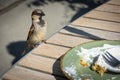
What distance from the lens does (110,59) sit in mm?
1419

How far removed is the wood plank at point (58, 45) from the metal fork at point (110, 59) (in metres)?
0.30

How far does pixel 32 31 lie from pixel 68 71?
126 centimetres

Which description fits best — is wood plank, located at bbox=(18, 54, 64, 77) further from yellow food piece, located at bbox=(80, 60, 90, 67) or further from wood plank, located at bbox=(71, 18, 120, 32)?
wood plank, located at bbox=(71, 18, 120, 32)

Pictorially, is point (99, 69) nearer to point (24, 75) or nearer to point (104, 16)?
point (24, 75)

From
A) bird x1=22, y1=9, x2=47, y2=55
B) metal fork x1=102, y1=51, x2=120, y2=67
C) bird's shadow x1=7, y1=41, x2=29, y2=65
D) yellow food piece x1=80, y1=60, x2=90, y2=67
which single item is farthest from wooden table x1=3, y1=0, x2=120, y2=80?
bird's shadow x1=7, y1=41, x2=29, y2=65

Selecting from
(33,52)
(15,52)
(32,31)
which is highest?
(33,52)

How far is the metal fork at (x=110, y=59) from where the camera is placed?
139 cm

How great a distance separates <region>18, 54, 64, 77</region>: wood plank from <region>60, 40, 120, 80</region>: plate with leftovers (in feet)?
0.33

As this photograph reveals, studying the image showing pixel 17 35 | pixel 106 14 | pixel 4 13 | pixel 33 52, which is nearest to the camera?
pixel 33 52

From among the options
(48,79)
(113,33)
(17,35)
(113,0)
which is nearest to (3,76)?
(48,79)

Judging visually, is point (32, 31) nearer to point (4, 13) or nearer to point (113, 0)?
point (113, 0)

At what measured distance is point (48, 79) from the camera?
143cm

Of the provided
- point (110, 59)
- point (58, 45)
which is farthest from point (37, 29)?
point (110, 59)

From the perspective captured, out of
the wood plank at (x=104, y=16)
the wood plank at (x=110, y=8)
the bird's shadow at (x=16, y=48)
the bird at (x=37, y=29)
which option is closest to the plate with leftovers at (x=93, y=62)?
the wood plank at (x=104, y=16)
